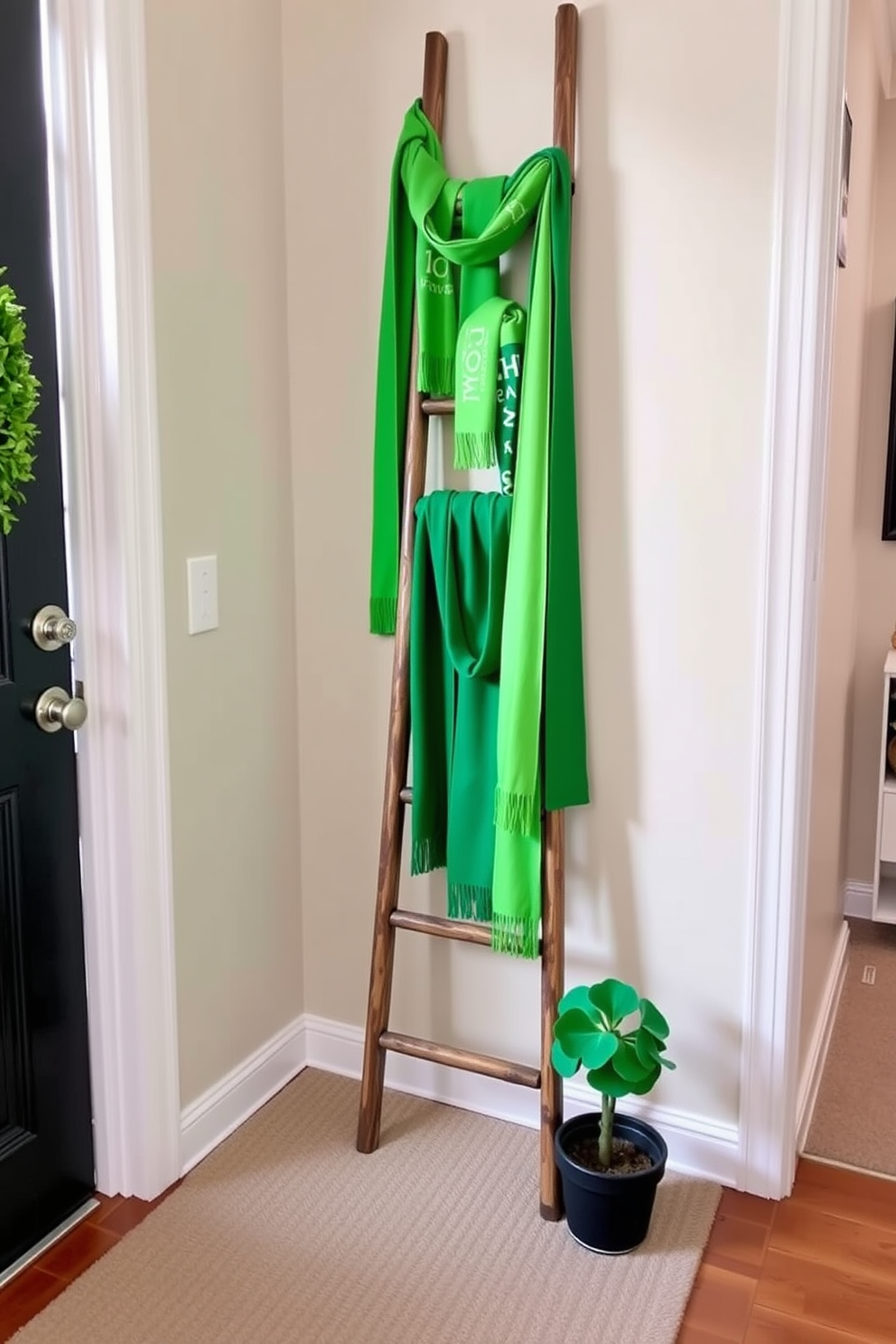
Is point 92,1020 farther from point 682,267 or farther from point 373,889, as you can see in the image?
point 682,267

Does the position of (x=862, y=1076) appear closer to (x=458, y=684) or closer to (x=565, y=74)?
(x=458, y=684)

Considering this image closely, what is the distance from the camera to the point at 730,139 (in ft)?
6.13

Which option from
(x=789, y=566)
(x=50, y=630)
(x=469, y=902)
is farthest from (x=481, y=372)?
(x=469, y=902)

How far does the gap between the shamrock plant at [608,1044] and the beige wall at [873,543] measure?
61.7 inches

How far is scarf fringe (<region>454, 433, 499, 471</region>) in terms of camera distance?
1987 mm

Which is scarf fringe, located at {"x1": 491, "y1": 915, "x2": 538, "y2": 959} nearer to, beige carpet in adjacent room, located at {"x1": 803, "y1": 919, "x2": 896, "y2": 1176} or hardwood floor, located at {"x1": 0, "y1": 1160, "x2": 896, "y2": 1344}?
hardwood floor, located at {"x1": 0, "y1": 1160, "x2": 896, "y2": 1344}

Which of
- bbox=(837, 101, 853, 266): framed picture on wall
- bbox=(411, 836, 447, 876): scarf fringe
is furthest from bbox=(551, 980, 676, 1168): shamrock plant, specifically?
bbox=(837, 101, 853, 266): framed picture on wall

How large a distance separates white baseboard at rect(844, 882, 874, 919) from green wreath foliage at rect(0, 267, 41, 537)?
2.61m

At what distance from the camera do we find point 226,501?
213 centimetres

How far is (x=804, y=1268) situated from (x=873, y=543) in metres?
1.93

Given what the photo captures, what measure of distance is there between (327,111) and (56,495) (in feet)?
2.91

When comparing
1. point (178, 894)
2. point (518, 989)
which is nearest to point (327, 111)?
point (178, 894)

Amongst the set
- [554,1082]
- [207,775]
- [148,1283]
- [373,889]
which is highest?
[207,775]

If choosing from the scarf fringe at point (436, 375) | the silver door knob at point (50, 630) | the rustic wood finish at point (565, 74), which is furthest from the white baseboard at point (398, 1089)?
the rustic wood finish at point (565, 74)
